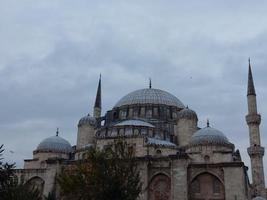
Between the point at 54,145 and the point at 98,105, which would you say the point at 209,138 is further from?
the point at 98,105

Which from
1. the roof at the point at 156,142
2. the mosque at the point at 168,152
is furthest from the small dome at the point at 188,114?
the roof at the point at 156,142

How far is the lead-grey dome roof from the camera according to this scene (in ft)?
117

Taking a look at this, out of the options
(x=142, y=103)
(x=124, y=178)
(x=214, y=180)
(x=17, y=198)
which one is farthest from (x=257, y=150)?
(x=17, y=198)

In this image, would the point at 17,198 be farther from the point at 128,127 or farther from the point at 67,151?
the point at 67,151

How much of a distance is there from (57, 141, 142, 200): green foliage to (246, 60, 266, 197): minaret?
14.7 metres

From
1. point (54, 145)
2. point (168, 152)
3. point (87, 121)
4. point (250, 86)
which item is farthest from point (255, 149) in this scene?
point (54, 145)

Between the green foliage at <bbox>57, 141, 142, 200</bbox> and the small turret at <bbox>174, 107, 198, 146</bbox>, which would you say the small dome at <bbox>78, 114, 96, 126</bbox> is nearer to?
the small turret at <bbox>174, 107, 198, 146</bbox>

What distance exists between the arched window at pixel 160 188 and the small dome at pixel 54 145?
9.85 metres

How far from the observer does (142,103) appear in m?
35.2

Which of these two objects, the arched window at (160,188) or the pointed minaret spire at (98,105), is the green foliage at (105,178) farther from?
the pointed minaret spire at (98,105)

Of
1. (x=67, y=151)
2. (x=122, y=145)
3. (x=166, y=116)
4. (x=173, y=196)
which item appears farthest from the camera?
(x=166, y=116)

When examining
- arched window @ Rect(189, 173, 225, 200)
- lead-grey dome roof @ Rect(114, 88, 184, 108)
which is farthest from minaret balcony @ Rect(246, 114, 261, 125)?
lead-grey dome roof @ Rect(114, 88, 184, 108)

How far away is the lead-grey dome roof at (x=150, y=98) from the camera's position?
3559 centimetres

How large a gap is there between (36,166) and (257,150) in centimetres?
1566
